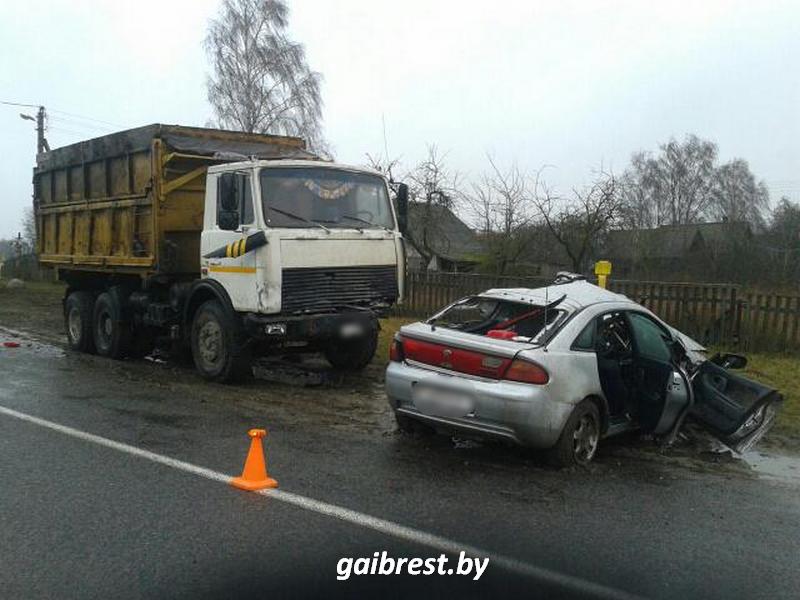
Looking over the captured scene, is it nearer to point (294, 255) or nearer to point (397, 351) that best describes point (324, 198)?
point (294, 255)

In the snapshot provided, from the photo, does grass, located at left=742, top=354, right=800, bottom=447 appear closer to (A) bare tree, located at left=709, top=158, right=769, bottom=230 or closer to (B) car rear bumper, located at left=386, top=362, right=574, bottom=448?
(B) car rear bumper, located at left=386, top=362, right=574, bottom=448

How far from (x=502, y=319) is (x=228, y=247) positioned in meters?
3.73

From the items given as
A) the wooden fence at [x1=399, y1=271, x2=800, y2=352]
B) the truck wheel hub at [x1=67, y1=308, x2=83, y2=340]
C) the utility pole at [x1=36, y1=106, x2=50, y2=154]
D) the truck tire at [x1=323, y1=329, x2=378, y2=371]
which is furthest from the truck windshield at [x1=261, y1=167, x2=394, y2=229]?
the utility pole at [x1=36, y1=106, x2=50, y2=154]

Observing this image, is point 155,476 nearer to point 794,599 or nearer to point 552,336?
point 552,336

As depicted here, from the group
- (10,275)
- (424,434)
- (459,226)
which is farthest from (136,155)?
(10,275)

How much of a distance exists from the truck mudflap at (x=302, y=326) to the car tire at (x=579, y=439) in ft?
11.5

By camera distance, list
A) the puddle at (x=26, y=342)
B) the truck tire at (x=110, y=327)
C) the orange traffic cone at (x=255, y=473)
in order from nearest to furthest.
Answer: the orange traffic cone at (x=255, y=473) → the truck tire at (x=110, y=327) → the puddle at (x=26, y=342)

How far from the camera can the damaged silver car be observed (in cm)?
589

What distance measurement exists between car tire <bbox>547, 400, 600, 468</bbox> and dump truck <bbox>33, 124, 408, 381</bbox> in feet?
11.6

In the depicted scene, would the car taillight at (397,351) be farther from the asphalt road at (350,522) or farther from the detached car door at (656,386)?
the detached car door at (656,386)

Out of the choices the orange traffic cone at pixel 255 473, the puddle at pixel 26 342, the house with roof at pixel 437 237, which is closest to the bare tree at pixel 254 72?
the house with roof at pixel 437 237

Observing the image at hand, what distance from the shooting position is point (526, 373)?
586 centimetres

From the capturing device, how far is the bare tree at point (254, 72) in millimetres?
32656

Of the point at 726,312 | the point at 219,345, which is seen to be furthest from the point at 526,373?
the point at 726,312
